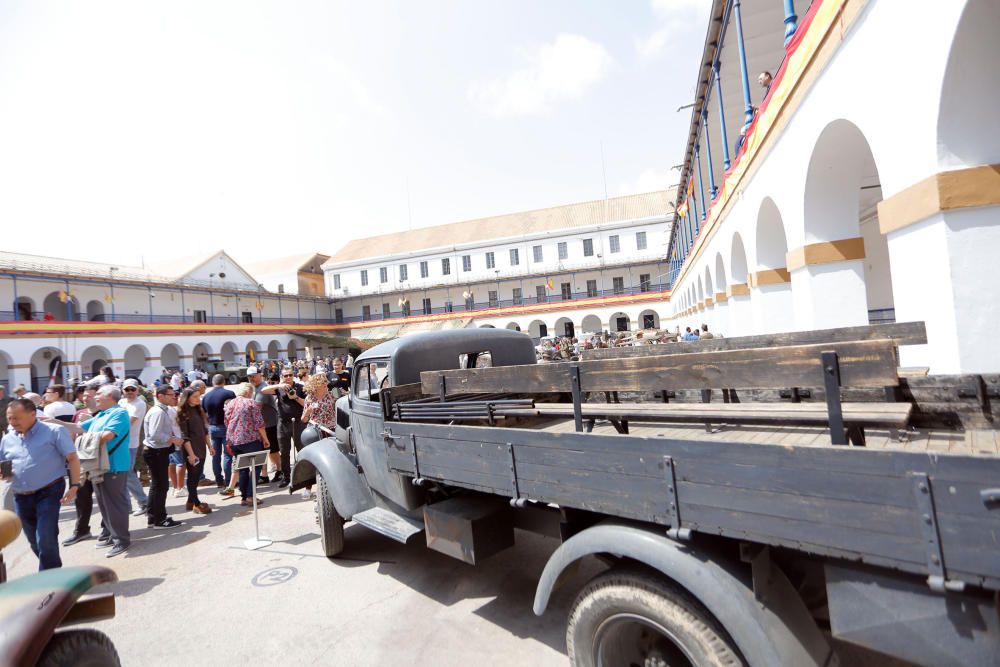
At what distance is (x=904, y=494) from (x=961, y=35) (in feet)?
10.8

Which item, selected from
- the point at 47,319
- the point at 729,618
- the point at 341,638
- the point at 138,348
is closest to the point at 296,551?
the point at 341,638

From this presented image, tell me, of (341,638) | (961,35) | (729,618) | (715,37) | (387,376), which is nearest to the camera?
(729,618)

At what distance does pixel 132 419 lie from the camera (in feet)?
21.2

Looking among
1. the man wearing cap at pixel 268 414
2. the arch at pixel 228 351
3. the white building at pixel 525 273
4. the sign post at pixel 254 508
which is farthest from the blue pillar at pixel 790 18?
the arch at pixel 228 351

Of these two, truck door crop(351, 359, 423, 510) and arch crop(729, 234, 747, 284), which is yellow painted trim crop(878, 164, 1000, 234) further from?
arch crop(729, 234, 747, 284)

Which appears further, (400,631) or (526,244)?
(526,244)

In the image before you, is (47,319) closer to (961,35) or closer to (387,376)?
(387,376)

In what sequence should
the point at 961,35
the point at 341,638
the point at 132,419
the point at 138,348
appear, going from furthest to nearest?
the point at 138,348 < the point at 132,419 < the point at 341,638 < the point at 961,35

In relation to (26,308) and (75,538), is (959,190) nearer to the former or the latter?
(75,538)

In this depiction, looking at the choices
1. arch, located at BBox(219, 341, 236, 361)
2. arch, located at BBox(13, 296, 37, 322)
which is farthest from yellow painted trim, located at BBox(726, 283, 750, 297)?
arch, located at BBox(219, 341, 236, 361)

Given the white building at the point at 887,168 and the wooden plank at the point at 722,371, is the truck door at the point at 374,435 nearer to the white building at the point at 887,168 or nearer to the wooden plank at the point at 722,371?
the wooden plank at the point at 722,371

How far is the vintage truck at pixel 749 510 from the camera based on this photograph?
1459 millimetres

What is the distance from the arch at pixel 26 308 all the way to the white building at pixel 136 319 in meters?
0.06

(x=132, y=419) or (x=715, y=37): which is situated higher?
(x=715, y=37)
